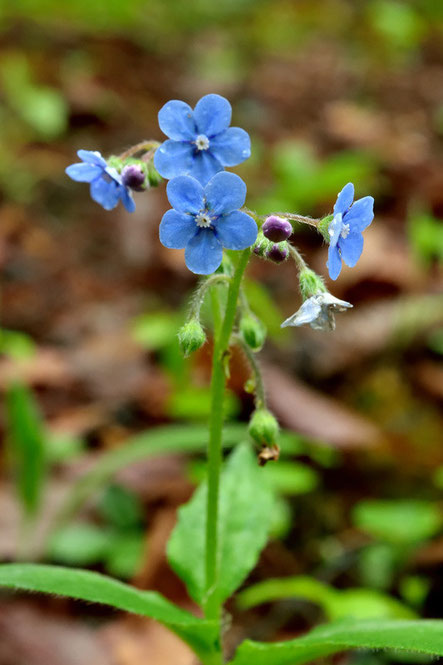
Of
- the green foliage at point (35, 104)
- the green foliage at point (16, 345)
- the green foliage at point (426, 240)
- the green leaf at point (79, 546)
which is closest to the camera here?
the green leaf at point (79, 546)

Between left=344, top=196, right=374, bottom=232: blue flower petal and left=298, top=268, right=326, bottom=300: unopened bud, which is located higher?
left=344, top=196, right=374, bottom=232: blue flower petal

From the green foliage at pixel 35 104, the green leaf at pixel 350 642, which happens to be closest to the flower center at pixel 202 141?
the green leaf at pixel 350 642

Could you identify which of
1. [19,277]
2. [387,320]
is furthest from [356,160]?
[19,277]

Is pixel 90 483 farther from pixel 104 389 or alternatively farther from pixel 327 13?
pixel 327 13

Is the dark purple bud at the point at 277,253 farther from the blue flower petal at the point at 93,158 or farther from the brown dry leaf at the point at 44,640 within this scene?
the brown dry leaf at the point at 44,640

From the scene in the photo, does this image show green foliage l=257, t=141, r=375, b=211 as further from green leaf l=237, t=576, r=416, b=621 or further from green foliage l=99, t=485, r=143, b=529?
green leaf l=237, t=576, r=416, b=621

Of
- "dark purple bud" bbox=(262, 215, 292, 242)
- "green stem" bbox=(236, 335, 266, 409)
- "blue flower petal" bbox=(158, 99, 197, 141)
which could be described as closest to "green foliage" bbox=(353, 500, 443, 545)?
"green stem" bbox=(236, 335, 266, 409)
